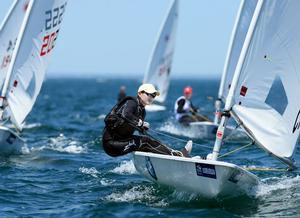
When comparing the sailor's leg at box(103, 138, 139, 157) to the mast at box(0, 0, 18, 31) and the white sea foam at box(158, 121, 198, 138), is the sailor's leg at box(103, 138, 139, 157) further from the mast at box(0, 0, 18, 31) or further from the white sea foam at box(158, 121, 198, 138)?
the white sea foam at box(158, 121, 198, 138)

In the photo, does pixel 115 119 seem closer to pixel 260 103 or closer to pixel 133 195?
pixel 133 195

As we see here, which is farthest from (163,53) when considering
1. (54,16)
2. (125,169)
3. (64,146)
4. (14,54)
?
(125,169)

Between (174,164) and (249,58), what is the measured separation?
1.67m

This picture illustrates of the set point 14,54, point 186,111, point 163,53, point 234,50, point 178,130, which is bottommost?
point 163,53

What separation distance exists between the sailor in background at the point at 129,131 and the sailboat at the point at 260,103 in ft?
0.92

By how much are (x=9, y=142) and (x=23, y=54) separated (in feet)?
6.12

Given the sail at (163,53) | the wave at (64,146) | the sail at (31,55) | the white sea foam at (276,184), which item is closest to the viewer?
the white sea foam at (276,184)

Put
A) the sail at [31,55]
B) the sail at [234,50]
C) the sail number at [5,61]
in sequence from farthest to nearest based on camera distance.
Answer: the sail number at [5,61]
the sail at [234,50]
the sail at [31,55]

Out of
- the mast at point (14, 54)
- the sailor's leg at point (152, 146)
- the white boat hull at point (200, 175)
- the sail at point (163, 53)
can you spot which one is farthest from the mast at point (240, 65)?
the sail at point (163, 53)

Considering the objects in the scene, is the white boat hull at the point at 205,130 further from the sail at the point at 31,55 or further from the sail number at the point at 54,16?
the sail number at the point at 54,16

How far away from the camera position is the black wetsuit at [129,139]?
905 cm

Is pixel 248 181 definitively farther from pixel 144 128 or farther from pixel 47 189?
pixel 47 189

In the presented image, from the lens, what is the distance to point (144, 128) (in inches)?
363

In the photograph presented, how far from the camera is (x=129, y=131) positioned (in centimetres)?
921
